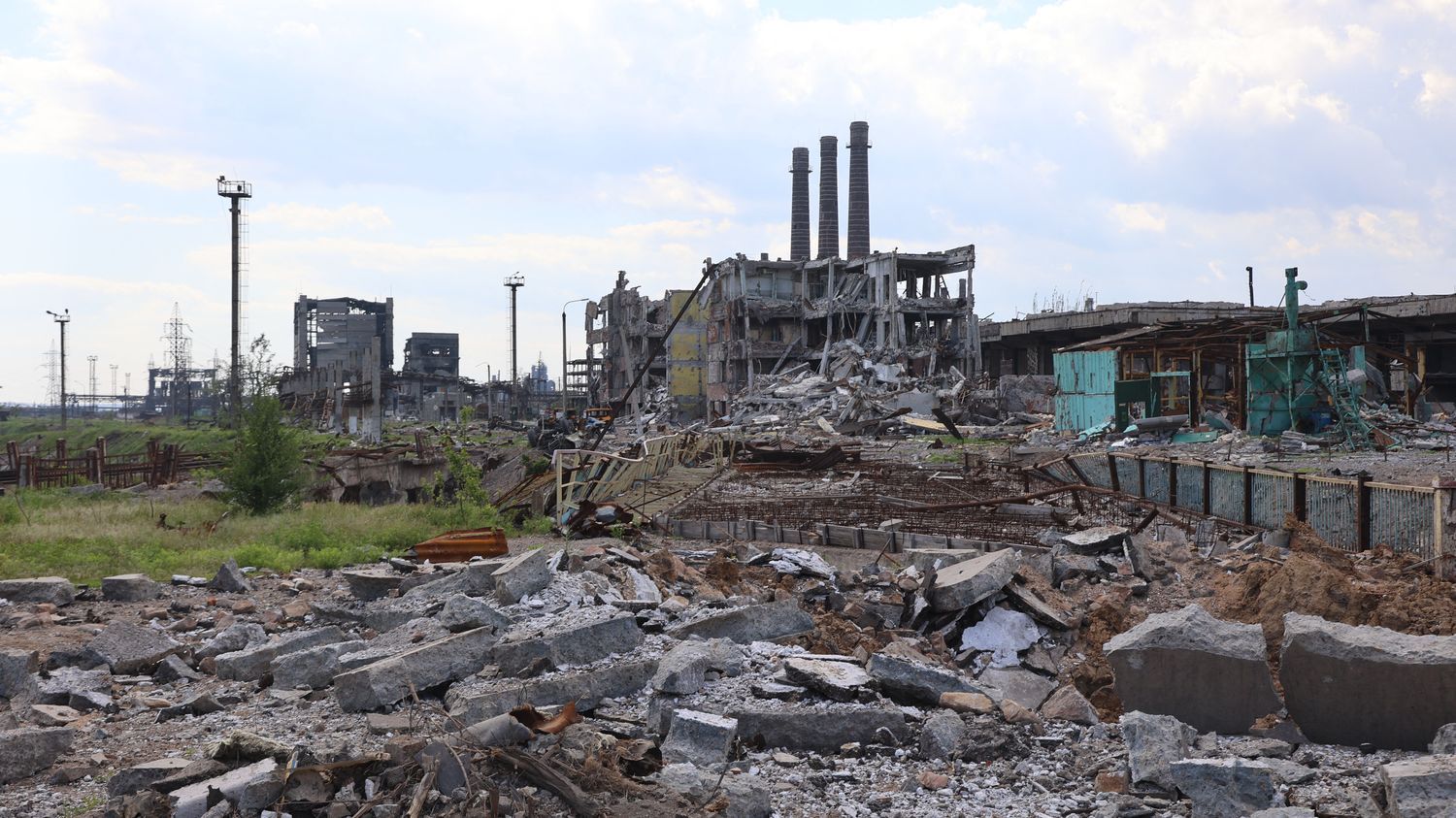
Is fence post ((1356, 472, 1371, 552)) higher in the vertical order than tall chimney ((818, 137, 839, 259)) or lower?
Result: lower

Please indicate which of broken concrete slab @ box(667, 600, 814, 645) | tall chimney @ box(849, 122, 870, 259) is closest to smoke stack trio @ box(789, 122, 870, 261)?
tall chimney @ box(849, 122, 870, 259)

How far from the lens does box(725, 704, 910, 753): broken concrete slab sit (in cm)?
557

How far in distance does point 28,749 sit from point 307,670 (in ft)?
5.34

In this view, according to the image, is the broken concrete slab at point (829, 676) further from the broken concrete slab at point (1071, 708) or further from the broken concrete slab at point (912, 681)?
the broken concrete slab at point (1071, 708)

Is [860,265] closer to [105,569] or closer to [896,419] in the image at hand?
[896,419]

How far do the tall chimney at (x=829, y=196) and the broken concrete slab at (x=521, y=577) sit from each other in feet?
181

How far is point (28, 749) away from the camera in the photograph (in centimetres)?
555

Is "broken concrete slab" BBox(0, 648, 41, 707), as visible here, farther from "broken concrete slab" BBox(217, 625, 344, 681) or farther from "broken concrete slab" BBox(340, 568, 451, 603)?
"broken concrete slab" BBox(340, 568, 451, 603)

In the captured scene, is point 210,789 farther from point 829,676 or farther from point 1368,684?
point 1368,684

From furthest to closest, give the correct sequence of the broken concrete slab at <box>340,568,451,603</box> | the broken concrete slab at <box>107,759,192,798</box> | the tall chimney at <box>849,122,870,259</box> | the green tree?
the tall chimney at <box>849,122,870,259</box> → the green tree → the broken concrete slab at <box>340,568,451,603</box> → the broken concrete slab at <box>107,759,192,798</box>

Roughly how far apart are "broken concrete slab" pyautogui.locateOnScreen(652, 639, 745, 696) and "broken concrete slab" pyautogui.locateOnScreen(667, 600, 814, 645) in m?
0.36

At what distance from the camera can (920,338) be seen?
47.8 meters

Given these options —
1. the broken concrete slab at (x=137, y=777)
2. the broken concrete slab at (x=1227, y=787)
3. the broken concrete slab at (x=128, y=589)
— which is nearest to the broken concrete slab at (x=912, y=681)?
the broken concrete slab at (x=1227, y=787)

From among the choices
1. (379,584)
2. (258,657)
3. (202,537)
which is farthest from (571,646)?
(202,537)
